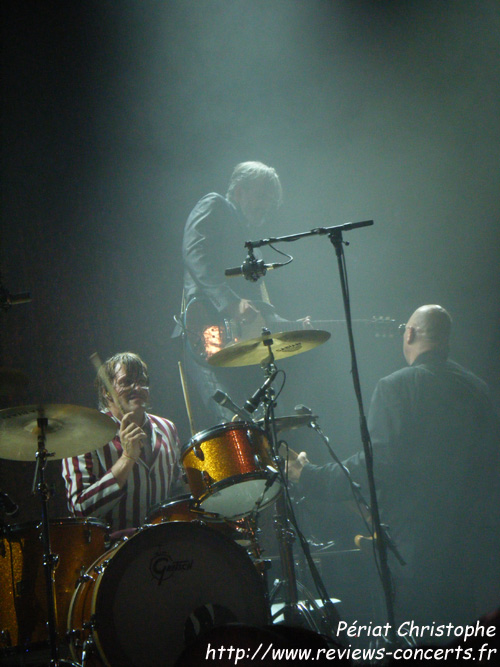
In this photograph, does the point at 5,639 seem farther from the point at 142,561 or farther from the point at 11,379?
the point at 11,379

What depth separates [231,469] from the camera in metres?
2.79

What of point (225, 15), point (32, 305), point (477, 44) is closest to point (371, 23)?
point (477, 44)

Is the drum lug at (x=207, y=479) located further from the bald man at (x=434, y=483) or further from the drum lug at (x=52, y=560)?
the bald man at (x=434, y=483)

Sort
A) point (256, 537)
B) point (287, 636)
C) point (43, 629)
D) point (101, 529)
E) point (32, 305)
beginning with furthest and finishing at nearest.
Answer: point (32, 305), point (256, 537), point (101, 529), point (43, 629), point (287, 636)

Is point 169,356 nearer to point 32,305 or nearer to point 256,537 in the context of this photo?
point 32,305

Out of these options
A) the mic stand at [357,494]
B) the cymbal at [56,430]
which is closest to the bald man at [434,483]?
the mic stand at [357,494]

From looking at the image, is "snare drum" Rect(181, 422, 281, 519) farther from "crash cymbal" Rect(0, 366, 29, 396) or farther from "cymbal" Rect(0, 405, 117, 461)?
"crash cymbal" Rect(0, 366, 29, 396)

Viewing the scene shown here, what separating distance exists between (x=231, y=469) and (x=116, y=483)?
2.12 feet

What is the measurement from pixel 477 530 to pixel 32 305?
11.7 feet

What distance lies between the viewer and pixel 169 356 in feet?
15.9

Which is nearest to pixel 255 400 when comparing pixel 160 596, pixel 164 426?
pixel 164 426

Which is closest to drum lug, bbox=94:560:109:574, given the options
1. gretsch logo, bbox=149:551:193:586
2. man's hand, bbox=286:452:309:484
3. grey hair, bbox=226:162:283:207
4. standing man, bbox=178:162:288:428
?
gretsch logo, bbox=149:551:193:586

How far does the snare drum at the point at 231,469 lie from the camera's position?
9.16 ft

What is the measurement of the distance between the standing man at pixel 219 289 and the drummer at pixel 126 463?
0.90 metres
